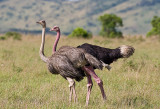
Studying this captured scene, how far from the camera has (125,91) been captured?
22.5 feet

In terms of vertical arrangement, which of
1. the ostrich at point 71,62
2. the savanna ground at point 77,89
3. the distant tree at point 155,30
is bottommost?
the distant tree at point 155,30

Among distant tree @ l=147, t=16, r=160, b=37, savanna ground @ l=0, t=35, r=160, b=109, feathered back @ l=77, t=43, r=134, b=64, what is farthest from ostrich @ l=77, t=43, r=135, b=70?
distant tree @ l=147, t=16, r=160, b=37

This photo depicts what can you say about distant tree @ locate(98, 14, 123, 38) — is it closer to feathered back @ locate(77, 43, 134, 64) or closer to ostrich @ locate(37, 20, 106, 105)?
feathered back @ locate(77, 43, 134, 64)

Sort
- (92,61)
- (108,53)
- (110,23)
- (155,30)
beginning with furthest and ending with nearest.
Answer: (110,23) → (155,30) → (108,53) → (92,61)

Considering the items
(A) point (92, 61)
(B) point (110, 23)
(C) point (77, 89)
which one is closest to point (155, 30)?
(B) point (110, 23)

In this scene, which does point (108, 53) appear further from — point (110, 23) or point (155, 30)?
point (155, 30)

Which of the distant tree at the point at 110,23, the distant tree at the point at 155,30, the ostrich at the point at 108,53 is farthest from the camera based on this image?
the distant tree at the point at 110,23

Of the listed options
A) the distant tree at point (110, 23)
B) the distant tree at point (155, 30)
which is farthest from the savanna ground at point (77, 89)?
the distant tree at point (110, 23)

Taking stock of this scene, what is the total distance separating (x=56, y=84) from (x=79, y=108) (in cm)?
214

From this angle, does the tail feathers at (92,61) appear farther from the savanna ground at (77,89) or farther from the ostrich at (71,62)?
the savanna ground at (77,89)

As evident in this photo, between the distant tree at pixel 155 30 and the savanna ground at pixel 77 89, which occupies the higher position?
the savanna ground at pixel 77 89

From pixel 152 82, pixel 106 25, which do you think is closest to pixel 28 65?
pixel 152 82

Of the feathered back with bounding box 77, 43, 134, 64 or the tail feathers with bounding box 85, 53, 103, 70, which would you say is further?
the feathered back with bounding box 77, 43, 134, 64

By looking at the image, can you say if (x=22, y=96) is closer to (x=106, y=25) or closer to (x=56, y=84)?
(x=56, y=84)
